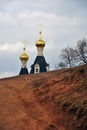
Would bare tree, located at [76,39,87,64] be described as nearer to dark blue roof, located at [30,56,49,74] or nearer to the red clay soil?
dark blue roof, located at [30,56,49,74]

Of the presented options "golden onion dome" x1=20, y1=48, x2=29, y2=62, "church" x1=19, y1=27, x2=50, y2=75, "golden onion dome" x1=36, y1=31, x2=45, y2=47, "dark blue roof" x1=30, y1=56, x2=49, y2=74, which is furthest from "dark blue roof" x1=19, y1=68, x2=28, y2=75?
"golden onion dome" x1=36, y1=31, x2=45, y2=47

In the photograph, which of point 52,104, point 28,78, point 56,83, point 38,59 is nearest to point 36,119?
point 52,104

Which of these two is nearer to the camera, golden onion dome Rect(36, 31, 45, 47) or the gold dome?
golden onion dome Rect(36, 31, 45, 47)

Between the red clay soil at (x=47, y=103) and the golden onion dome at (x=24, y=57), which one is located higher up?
the golden onion dome at (x=24, y=57)

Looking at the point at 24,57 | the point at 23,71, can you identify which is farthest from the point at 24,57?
the point at 23,71

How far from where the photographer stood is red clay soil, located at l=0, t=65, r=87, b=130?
55.4ft

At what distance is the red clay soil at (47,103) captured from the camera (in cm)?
1688

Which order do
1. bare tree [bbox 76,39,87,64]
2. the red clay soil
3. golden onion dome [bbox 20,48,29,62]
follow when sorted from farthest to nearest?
golden onion dome [bbox 20,48,29,62] < bare tree [bbox 76,39,87,64] < the red clay soil

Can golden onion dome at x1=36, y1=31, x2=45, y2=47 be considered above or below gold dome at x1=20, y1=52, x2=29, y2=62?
above

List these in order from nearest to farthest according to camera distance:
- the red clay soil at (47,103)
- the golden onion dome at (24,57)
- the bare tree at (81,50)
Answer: the red clay soil at (47,103) → the bare tree at (81,50) → the golden onion dome at (24,57)

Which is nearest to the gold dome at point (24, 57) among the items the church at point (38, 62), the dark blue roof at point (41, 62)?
the church at point (38, 62)

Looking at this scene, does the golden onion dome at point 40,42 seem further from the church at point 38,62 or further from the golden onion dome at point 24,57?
the golden onion dome at point 24,57

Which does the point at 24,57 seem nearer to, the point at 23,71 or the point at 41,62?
the point at 23,71

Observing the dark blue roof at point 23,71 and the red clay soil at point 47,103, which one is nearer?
the red clay soil at point 47,103
